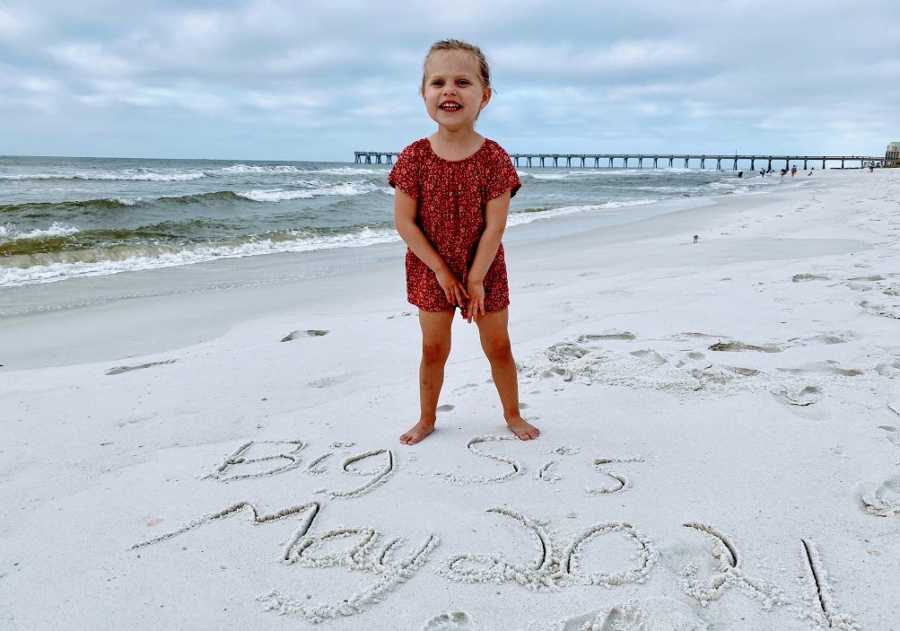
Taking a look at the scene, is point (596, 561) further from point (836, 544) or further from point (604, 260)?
point (604, 260)

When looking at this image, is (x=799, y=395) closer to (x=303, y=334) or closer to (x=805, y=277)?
(x=805, y=277)

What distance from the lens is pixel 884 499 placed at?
1.96m

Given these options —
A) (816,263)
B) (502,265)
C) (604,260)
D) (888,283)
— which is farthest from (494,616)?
(604,260)

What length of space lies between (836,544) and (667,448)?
70 centimetres

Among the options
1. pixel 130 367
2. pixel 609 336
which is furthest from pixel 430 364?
pixel 130 367

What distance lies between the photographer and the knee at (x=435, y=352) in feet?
8.59

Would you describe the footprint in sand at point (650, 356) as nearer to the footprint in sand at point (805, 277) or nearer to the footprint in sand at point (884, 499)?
the footprint in sand at point (884, 499)

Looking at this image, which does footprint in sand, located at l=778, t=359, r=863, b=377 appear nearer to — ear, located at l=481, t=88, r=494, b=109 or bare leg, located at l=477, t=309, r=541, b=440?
bare leg, located at l=477, t=309, r=541, b=440

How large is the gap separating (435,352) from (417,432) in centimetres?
34

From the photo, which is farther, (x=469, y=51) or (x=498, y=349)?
(x=498, y=349)

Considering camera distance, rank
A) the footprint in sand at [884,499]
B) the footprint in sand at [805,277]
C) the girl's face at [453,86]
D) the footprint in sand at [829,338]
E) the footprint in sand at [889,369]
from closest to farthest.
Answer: the footprint in sand at [884,499]
the girl's face at [453,86]
the footprint in sand at [889,369]
the footprint in sand at [829,338]
the footprint in sand at [805,277]

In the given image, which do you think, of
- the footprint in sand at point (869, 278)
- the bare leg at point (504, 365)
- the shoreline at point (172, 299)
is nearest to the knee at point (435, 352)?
the bare leg at point (504, 365)

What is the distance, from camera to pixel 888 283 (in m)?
4.75

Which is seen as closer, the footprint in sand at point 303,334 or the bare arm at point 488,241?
the bare arm at point 488,241
